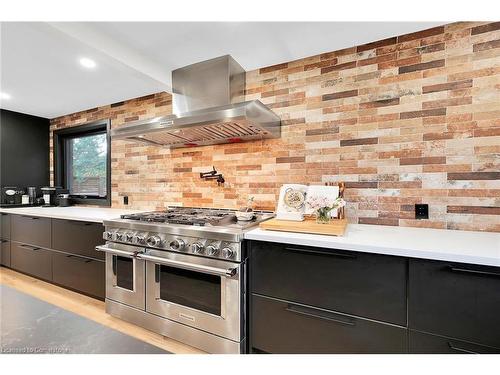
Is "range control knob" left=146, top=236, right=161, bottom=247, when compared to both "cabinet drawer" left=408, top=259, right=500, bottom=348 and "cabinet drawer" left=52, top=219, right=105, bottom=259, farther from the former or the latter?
"cabinet drawer" left=408, top=259, right=500, bottom=348

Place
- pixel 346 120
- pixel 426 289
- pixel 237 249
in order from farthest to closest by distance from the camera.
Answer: pixel 346 120, pixel 237 249, pixel 426 289

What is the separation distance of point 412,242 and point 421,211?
55cm

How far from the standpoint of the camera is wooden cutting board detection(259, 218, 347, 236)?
1415mm

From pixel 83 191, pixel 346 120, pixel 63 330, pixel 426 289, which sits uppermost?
pixel 346 120

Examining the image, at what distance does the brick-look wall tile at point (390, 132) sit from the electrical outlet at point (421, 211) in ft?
0.09

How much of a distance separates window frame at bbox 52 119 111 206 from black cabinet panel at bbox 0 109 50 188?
17 cm

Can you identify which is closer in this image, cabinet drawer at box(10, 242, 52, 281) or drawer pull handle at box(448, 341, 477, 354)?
drawer pull handle at box(448, 341, 477, 354)

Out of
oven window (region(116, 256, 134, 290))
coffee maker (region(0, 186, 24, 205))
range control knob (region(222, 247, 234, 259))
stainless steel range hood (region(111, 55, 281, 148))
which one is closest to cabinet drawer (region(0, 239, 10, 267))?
coffee maker (region(0, 186, 24, 205))

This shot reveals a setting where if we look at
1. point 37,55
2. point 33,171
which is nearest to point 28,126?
point 33,171

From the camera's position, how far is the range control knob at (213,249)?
5.16 feet
